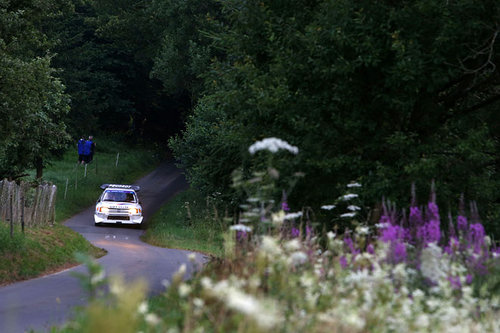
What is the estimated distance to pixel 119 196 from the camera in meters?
35.4

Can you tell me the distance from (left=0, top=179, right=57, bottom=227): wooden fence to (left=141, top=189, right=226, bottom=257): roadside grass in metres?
4.46

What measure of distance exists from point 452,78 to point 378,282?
9475 mm

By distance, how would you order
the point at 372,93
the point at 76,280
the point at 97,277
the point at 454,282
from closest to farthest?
the point at 97,277, the point at 454,282, the point at 372,93, the point at 76,280

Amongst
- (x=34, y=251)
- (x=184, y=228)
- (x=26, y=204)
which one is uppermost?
(x=184, y=228)

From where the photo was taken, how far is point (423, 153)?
15367mm

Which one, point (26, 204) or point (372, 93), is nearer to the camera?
point (372, 93)

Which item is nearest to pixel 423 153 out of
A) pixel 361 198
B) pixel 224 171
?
pixel 361 198

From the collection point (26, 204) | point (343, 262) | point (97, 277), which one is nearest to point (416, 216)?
point (343, 262)

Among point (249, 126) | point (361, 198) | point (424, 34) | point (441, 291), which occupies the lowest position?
point (441, 291)

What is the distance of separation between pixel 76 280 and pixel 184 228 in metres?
16.6

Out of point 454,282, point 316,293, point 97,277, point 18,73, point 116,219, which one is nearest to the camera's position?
point 97,277

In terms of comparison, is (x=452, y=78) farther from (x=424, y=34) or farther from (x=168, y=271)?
(x=168, y=271)

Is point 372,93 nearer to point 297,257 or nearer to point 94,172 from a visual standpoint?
point 297,257

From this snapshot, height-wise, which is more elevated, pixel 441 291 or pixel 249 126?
pixel 249 126
